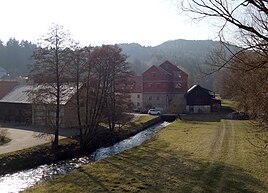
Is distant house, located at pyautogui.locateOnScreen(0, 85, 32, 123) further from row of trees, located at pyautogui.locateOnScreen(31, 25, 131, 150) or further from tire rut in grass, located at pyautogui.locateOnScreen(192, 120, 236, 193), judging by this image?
tire rut in grass, located at pyautogui.locateOnScreen(192, 120, 236, 193)

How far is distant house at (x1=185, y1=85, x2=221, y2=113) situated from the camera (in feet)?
186

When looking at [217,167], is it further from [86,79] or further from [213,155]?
[86,79]

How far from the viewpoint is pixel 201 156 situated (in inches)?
803

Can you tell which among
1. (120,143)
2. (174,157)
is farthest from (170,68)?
(174,157)

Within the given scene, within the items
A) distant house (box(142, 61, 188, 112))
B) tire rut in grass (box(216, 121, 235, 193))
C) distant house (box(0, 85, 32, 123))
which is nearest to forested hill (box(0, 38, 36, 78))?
distant house (box(142, 61, 188, 112))

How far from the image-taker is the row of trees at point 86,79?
26.4 m

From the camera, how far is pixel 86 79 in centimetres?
2983

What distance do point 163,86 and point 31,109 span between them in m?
29.8

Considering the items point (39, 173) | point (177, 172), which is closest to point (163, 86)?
point (39, 173)

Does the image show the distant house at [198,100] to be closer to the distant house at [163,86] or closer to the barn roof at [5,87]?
the distant house at [163,86]

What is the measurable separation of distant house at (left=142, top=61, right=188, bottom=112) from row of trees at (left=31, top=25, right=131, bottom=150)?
26.1 meters

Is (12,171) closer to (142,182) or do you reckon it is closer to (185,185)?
(142,182)

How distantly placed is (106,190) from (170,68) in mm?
50624

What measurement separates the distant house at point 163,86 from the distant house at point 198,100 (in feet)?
7.56
